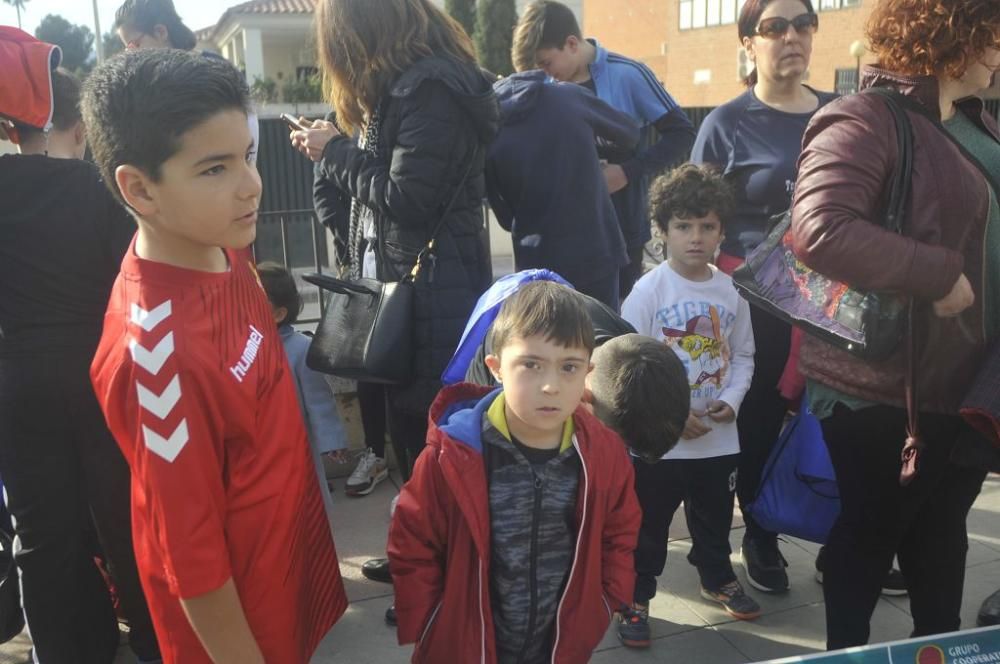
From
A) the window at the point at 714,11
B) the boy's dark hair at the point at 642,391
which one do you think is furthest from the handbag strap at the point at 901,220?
the window at the point at 714,11

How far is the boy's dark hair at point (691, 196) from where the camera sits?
3135 mm

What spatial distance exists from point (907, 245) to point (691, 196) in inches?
45.7

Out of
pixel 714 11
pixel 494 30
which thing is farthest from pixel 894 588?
pixel 714 11

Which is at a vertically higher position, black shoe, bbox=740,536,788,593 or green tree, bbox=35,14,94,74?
green tree, bbox=35,14,94,74

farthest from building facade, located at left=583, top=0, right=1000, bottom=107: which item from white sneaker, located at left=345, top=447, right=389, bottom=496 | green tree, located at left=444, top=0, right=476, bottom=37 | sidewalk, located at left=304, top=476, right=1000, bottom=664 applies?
sidewalk, located at left=304, top=476, right=1000, bottom=664

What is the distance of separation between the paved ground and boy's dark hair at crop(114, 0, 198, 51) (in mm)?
2165

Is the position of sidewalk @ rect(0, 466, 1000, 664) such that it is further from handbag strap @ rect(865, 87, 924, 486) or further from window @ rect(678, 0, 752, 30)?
window @ rect(678, 0, 752, 30)

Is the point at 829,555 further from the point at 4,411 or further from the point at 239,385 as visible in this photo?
the point at 4,411

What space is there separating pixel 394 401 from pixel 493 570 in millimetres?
1021

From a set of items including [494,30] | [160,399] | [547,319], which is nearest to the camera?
[160,399]

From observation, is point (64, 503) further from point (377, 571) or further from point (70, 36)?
Answer: point (70, 36)

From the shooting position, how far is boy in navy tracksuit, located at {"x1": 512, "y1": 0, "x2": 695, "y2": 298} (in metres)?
4.19

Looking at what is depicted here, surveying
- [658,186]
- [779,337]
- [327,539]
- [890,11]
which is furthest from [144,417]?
[779,337]

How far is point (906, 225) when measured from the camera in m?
2.14
